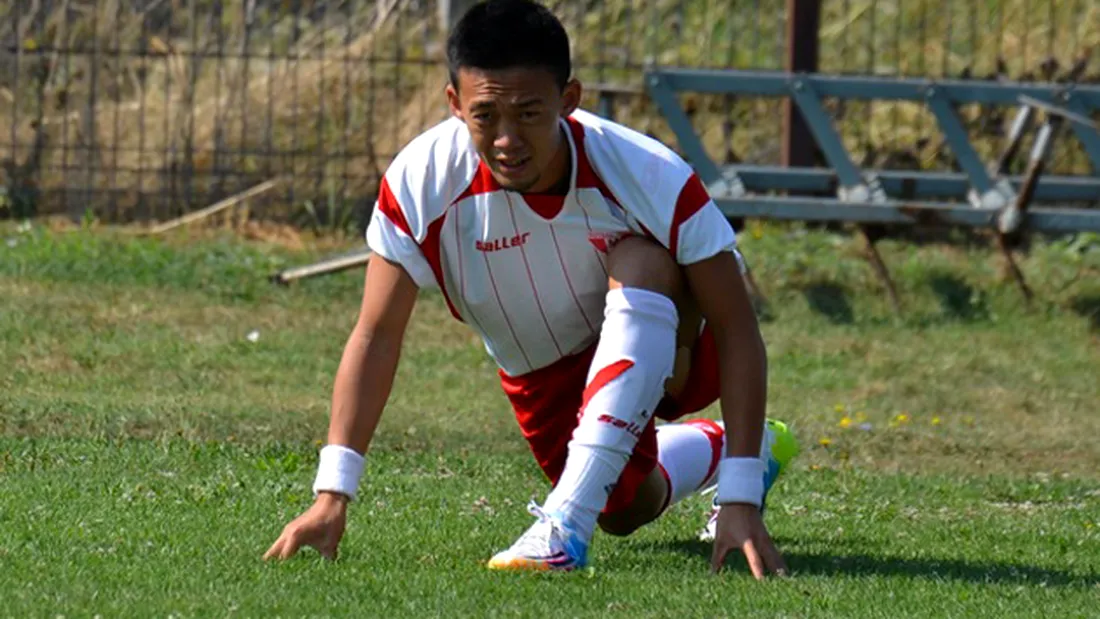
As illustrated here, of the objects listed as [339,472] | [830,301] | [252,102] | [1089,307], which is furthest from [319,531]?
[252,102]

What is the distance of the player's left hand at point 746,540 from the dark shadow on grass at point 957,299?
6.74 metres

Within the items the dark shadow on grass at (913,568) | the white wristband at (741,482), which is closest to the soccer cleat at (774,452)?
the dark shadow on grass at (913,568)

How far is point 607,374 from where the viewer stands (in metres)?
4.57

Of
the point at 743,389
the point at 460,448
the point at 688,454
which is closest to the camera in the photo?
the point at 743,389

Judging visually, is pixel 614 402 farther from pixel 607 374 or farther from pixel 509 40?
pixel 509 40

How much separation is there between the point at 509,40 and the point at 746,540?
4.03ft

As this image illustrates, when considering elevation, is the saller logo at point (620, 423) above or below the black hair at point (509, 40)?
below

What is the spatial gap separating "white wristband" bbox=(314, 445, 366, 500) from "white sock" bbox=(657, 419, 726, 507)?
96 centimetres

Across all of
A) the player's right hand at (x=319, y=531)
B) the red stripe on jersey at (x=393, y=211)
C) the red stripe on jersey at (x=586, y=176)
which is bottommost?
the player's right hand at (x=319, y=531)

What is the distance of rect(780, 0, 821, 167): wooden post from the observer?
12680mm

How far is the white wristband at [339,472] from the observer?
4.70 m

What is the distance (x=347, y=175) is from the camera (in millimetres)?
13062

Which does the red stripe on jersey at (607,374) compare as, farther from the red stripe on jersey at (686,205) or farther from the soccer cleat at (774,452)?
the soccer cleat at (774,452)

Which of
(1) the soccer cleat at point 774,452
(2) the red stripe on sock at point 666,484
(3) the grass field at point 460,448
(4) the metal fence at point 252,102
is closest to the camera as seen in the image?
(3) the grass field at point 460,448
